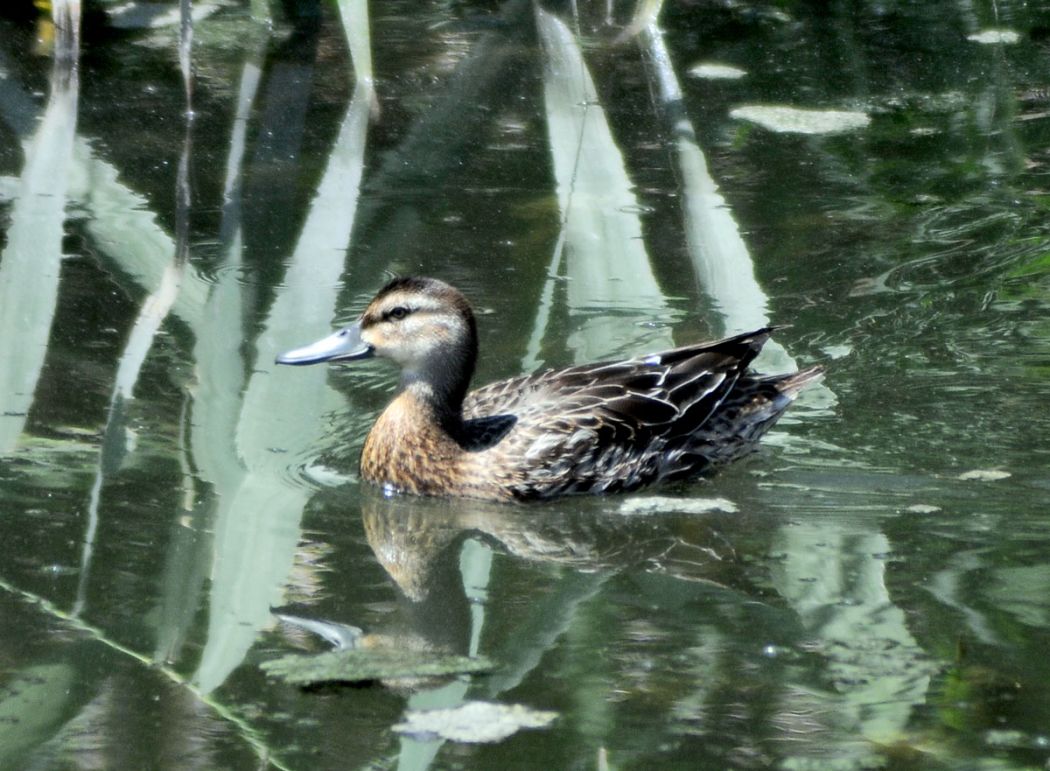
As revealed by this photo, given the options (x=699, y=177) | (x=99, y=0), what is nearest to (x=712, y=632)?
(x=699, y=177)

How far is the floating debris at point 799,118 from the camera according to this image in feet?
35.7

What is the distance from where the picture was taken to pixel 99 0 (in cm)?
1270

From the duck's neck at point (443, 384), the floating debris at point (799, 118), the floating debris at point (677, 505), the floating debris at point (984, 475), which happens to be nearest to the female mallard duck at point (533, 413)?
the duck's neck at point (443, 384)

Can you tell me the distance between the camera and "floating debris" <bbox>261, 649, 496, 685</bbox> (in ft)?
16.4

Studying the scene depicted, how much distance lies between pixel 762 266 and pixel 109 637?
4.54 m

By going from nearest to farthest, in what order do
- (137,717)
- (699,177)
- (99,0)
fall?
(137,717) < (699,177) < (99,0)

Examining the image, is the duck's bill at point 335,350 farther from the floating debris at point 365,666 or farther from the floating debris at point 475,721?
the floating debris at point 475,721

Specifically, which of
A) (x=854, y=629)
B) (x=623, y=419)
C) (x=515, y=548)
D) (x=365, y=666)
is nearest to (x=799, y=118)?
(x=623, y=419)

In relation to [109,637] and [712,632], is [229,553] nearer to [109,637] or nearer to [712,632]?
[109,637]

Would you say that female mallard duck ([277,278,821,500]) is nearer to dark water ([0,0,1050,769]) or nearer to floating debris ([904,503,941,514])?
dark water ([0,0,1050,769])

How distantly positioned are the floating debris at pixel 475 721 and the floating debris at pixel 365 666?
253 millimetres

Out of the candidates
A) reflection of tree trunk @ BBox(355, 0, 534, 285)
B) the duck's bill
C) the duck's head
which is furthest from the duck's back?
reflection of tree trunk @ BBox(355, 0, 534, 285)

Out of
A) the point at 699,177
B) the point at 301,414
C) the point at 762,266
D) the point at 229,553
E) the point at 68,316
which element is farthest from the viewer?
the point at 699,177

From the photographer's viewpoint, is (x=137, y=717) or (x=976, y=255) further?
(x=976, y=255)
